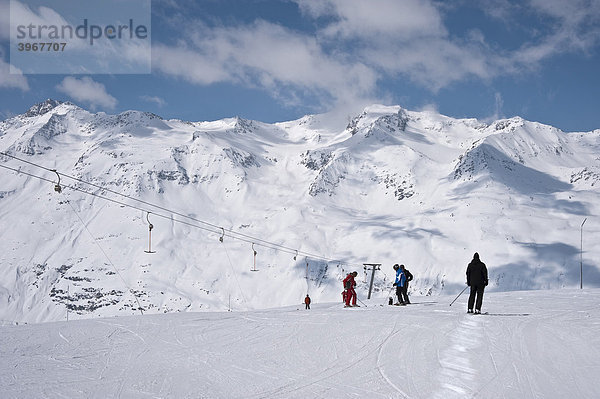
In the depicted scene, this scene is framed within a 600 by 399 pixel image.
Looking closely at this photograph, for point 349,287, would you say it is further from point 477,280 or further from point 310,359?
point 310,359

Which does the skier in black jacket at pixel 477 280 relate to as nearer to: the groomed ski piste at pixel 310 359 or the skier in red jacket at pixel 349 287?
the groomed ski piste at pixel 310 359

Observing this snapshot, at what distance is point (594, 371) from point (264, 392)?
6.41 meters

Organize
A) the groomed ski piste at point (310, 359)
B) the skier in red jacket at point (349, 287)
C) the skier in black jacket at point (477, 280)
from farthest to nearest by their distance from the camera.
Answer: the skier in red jacket at point (349, 287), the skier in black jacket at point (477, 280), the groomed ski piste at point (310, 359)

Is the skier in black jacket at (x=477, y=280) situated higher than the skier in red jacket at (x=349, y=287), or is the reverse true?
the skier in black jacket at (x=477, y=280)

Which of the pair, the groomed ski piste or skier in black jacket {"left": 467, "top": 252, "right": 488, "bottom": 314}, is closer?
the groomed ski piste

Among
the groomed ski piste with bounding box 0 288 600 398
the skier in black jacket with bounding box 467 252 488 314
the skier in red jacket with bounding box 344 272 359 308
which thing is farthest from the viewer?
the skier in red jacket with bounding box 344 272 359 308

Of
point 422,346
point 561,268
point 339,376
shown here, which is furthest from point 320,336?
point 561,268

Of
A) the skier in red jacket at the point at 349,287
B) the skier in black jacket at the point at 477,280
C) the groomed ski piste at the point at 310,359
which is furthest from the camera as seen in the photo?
the skier in red jacket at the point at 349,287

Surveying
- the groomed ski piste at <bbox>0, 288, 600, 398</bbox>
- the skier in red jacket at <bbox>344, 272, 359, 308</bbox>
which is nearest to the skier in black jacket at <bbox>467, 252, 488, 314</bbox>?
the groomed ski piste at <bbox>0, 288, 600, 398</bbox>

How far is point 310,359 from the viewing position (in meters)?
9.82

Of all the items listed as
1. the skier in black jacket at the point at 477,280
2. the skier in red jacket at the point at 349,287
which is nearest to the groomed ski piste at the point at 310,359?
the skier in black jacket at the point at 477,280

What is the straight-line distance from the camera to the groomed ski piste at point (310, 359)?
7.75 metres

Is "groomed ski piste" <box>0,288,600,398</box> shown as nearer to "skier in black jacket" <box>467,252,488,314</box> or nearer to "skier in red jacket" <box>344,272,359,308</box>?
"skier in black jacket" <box>467,252,488,314</box>

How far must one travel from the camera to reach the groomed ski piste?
7754mm
